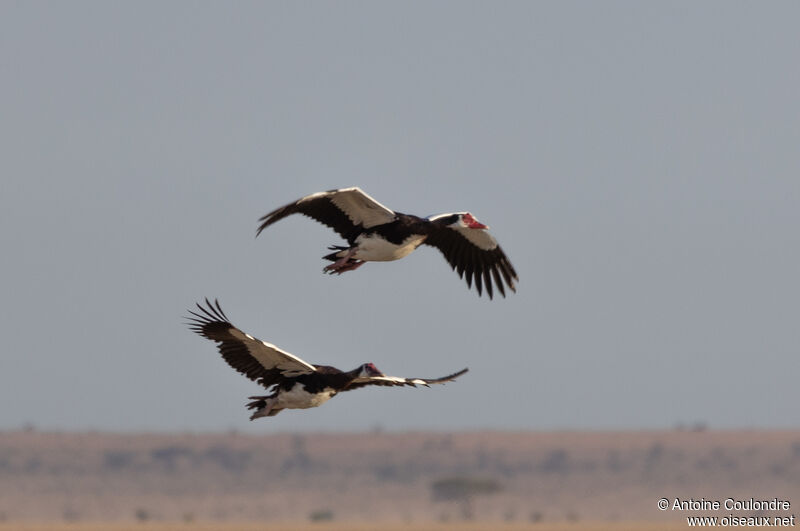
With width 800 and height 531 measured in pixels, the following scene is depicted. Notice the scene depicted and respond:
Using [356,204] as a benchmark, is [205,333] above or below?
below

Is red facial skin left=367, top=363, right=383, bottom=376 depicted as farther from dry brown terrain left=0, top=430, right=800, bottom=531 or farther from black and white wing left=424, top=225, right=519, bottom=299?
dry brown terrain left=0, top=430, right=800, bottom=531

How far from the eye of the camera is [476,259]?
2861cm

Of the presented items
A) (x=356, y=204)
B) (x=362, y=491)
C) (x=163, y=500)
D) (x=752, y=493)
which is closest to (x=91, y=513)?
(x=163, y=500)

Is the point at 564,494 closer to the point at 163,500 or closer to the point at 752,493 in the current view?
the point at 752,493

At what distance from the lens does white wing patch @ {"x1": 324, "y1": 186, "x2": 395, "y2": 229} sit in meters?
24.1

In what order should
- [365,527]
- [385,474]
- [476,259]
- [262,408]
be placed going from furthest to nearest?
[385,474]
[365,527]
[476,259]
[262,408]

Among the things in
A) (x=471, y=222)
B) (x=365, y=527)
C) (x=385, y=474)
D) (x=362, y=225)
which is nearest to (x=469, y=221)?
(x=471, y=222)

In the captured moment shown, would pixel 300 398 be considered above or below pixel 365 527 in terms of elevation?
below

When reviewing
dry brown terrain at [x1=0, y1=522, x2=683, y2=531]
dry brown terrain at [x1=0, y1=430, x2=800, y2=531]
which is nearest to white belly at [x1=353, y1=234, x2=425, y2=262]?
dry brown terrain at [x1=0, y1=522, x2=683, y2=531]

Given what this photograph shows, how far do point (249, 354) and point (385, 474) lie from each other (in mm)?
98127

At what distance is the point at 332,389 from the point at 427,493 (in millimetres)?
91313

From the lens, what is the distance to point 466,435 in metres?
132

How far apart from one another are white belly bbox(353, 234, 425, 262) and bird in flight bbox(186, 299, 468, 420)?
1.72 meters

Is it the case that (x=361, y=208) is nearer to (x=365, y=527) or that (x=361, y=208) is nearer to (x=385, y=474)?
(x=365, y=527)
